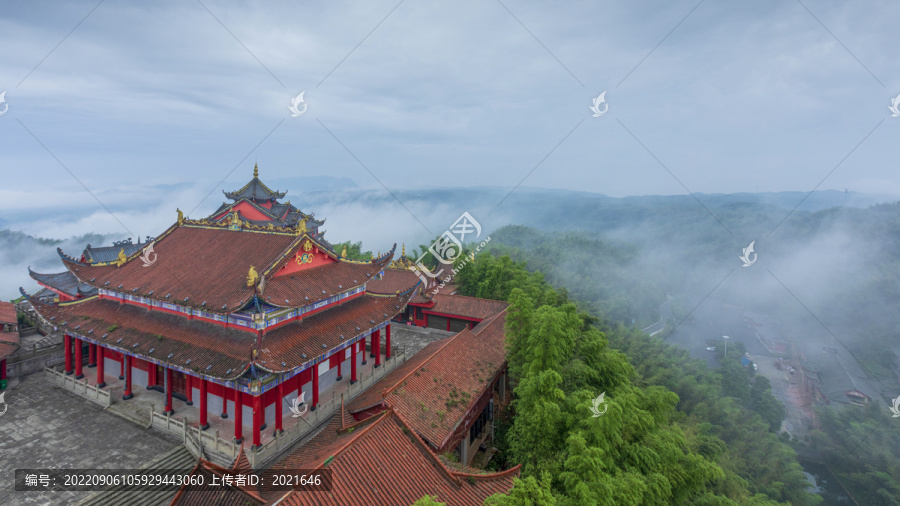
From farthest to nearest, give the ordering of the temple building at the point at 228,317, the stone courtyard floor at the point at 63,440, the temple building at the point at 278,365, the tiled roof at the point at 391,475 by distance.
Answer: the temple building at the point at 228,317 < the stone courtyard floor at the point at 63,440 < the temple building at the point at 278,365 < the tiled roof at the point at 391,475

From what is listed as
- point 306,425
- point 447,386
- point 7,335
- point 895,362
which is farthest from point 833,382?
point 7,335

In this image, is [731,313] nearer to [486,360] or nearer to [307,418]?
[486,360]

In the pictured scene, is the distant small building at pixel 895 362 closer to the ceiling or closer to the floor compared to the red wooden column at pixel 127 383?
closer to the floor

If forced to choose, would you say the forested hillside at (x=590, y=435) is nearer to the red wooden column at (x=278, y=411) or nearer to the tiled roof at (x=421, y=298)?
the red wooden column at (x=278, y=411)

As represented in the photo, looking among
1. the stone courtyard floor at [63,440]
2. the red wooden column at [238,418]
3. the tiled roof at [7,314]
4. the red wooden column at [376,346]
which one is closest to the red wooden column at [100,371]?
the stone courtyard floor at [63,440]

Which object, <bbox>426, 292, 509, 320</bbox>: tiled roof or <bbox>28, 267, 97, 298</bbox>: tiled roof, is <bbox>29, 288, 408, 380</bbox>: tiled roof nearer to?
<bbox>28, 267, 97, 298</bbox>: tiled roof
